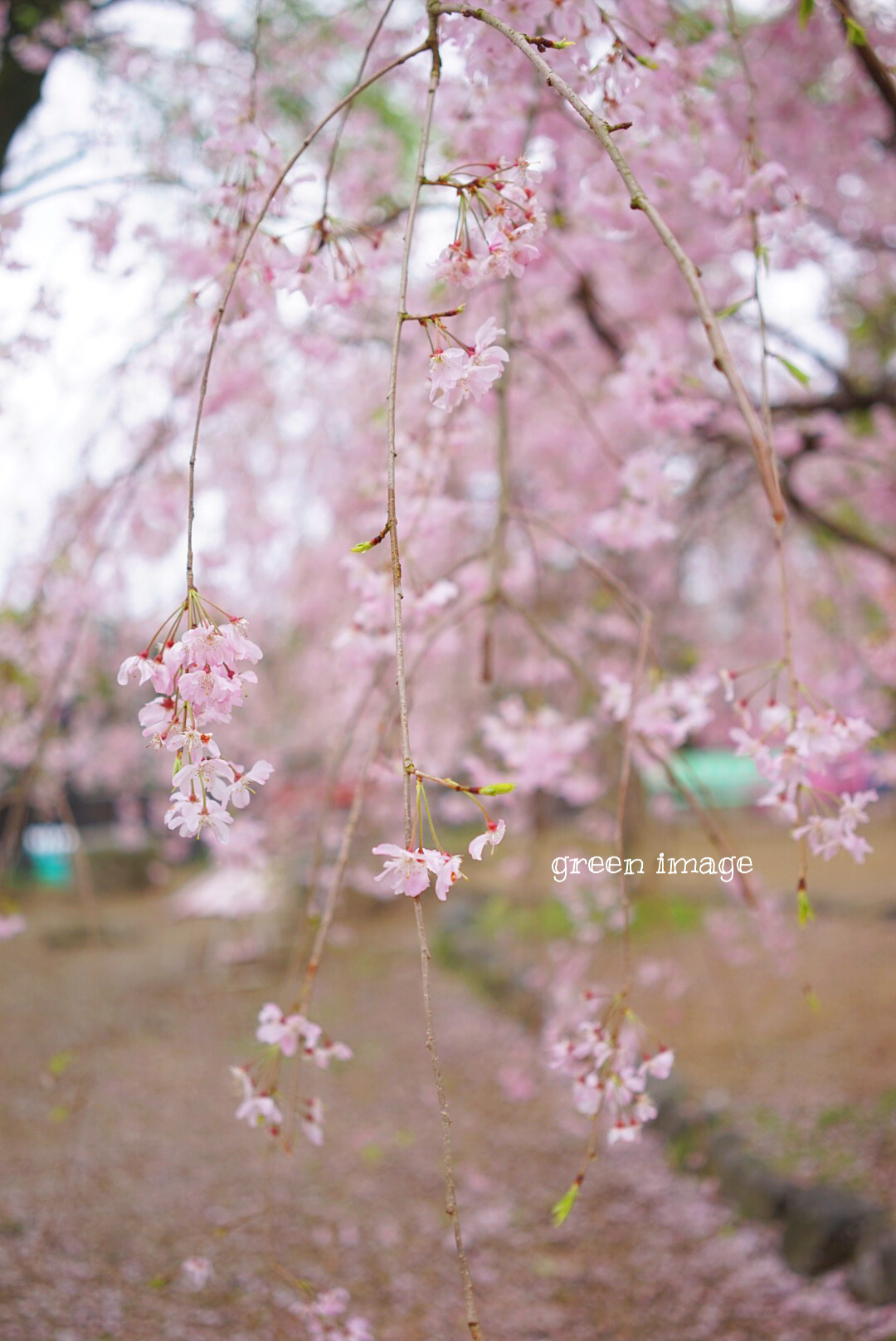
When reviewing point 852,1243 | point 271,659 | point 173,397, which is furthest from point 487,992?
point 173,397

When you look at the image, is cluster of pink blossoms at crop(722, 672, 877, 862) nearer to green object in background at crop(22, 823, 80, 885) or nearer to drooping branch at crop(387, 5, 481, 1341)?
drooping branch at crop(387, 5, 481, 1341)

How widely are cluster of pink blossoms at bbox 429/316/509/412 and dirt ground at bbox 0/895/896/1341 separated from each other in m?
1.01

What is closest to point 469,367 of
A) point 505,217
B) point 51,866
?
point 505,217

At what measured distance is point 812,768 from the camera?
97cm

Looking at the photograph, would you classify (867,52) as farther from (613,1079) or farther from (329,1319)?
(329,1319)

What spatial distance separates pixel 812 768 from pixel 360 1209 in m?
2.69

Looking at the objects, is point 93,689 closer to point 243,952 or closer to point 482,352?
point 243,952

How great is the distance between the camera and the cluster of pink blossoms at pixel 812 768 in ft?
3.12

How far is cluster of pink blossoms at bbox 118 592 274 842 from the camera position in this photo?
2.59ft

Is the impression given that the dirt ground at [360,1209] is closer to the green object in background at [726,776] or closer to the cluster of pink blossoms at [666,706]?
the cluster of pink blossoms at [666,706]

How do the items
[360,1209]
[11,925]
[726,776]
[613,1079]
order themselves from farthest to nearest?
[726,776] → [360,1209] → [11,925] → [613,1079]

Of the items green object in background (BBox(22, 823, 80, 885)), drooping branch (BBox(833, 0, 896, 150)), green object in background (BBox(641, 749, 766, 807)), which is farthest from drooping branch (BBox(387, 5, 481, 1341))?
green object in background (BBox(641, 749, 766, 807))

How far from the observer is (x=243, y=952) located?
19.4 ft

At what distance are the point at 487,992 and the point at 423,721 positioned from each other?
5.62 ft
